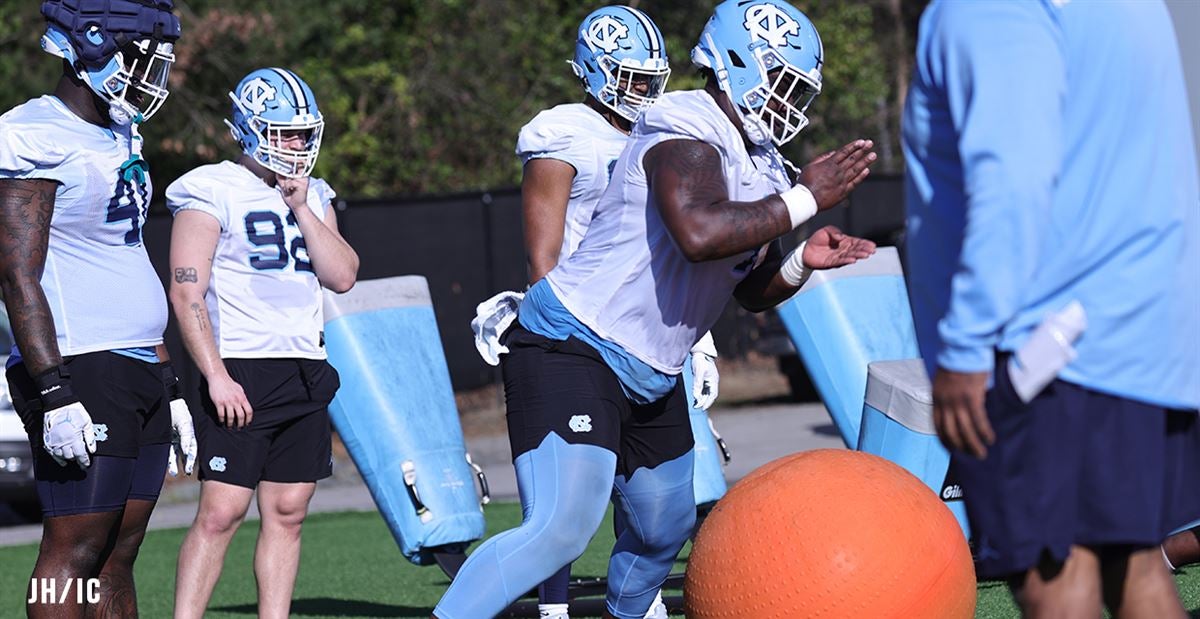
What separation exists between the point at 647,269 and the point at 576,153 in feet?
4.81

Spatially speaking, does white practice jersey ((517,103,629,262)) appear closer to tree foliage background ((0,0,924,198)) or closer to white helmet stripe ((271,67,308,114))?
white helmet stripe ((271,67,308,114))

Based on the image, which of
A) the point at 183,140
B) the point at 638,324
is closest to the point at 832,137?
the point at 183,140

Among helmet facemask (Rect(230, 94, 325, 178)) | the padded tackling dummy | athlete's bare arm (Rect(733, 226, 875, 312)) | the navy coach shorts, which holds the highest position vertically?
the navy coach shorts

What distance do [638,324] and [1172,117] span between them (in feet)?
6.31

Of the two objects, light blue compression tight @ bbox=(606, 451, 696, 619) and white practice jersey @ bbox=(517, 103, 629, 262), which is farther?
white practice jersey @ bbox=(517, 103, 629, 262)

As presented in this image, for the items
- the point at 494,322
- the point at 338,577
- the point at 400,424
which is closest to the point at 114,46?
the point at 494,322

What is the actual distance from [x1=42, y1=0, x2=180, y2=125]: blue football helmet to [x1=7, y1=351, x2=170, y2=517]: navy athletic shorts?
0.76 meters

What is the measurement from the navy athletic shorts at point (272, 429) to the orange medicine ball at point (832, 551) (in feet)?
6.14

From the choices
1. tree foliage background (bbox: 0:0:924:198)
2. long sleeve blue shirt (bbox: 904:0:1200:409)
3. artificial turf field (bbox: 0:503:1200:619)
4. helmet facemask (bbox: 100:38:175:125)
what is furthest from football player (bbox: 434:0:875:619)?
tree foliage background (bbox: 0:0:924:198)

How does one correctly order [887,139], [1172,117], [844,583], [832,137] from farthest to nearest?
[887,139] → [832,137] → [844,583] → [1172,117]

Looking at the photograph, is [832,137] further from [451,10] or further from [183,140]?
[183,140]

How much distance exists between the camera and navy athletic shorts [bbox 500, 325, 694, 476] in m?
5.19

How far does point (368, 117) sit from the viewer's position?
24422mm

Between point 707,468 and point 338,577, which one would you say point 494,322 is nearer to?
point 707,468
